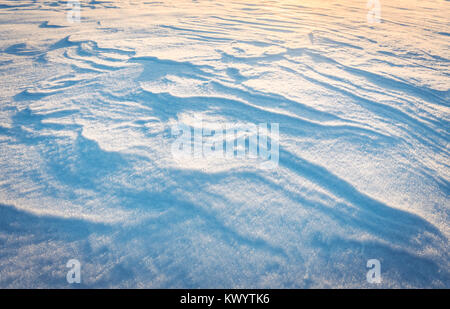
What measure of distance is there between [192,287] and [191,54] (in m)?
2.13

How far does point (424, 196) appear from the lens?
1027 mm

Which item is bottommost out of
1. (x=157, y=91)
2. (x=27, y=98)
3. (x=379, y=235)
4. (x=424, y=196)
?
(x=379, y=235)

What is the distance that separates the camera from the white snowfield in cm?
82

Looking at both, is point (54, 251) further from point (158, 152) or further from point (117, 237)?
point (158, 152)

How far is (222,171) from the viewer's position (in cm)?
110

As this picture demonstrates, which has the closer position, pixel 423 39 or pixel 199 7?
pixel 423 39

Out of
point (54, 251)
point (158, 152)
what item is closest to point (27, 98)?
point (158, 152)

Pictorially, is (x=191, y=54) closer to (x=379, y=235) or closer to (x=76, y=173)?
(x=76, y=173)

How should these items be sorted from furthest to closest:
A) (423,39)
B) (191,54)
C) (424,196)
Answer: (423,39) < (191,54) < (424,196)

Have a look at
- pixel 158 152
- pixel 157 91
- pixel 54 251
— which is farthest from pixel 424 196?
pixel 157 91

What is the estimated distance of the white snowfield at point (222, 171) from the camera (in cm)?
82

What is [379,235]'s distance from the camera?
35.5 inches

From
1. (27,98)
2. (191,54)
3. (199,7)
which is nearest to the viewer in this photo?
(27,98)

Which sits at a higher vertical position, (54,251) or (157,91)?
(157,91)
